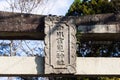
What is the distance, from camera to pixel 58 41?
311 inches

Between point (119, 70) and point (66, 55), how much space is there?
1.11m

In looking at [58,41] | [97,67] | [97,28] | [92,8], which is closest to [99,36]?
[97,28]

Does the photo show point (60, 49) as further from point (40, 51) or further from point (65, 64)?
point (40, 51)

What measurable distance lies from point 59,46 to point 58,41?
0.10 m

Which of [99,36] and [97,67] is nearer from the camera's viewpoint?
[97,67]

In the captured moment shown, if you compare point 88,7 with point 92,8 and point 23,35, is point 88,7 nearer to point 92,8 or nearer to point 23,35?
point 92,8

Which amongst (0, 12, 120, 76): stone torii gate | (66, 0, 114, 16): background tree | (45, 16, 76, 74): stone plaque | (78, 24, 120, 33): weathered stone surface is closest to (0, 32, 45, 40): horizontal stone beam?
(0, 12, 120, 76): stone torii gate

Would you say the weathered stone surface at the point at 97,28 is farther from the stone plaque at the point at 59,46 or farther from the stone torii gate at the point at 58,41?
the stone plaque at the point at 59,46

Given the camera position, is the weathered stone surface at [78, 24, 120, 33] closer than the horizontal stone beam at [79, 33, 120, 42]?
Yes

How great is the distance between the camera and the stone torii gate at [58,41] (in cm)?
786

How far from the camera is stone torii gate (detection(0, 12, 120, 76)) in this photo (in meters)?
7.86

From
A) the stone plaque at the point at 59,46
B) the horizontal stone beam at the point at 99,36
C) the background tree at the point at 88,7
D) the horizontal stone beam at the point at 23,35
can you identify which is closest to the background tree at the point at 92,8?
the background tree at the point at 88,7

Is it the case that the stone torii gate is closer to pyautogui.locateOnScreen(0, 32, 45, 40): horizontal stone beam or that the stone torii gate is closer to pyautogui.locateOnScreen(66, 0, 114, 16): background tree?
pyautogui.locateOnScreen(0, 32, 45, 40): horizontal stone beam

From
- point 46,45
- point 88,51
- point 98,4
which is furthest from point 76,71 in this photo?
point 98,4
